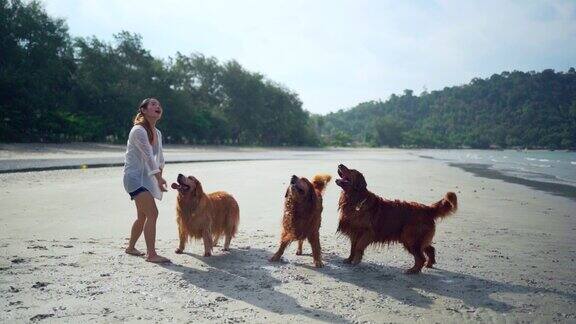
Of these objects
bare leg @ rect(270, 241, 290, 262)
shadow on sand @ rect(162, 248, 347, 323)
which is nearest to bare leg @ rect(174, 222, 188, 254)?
shadow on sand @ rect(162, 248, 347, 323)

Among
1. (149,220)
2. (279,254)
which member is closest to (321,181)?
(279,254)

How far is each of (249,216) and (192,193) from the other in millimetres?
3250

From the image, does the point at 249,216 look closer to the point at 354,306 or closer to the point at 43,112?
the point at 354,306

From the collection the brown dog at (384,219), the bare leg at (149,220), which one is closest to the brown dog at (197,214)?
the bare leg at (149,220)

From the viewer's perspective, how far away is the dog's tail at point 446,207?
555 centimetres

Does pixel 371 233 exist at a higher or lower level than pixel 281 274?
higher

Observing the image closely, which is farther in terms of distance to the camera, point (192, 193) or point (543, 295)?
point (192, 193)

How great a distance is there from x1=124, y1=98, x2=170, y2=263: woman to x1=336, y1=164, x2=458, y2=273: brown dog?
2.59 metres

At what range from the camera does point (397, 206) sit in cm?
576

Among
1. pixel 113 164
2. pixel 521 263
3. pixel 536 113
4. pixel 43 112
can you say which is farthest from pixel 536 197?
pixel 536 113

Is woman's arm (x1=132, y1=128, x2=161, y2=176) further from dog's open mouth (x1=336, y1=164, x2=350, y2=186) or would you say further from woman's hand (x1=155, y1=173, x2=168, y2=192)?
dog's open mouth (x1=336, y1=164, x2=350, y2=186)

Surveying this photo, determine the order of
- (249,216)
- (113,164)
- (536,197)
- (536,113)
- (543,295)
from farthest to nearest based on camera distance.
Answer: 1. (536,113)
2. (113,164)
3. (536,197)
4. (249,216)
5. (543,295)

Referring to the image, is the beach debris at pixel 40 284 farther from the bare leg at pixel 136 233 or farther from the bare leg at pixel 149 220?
the bare leg at pixel 136 233

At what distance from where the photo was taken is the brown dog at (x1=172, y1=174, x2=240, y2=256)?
19.2 feet
